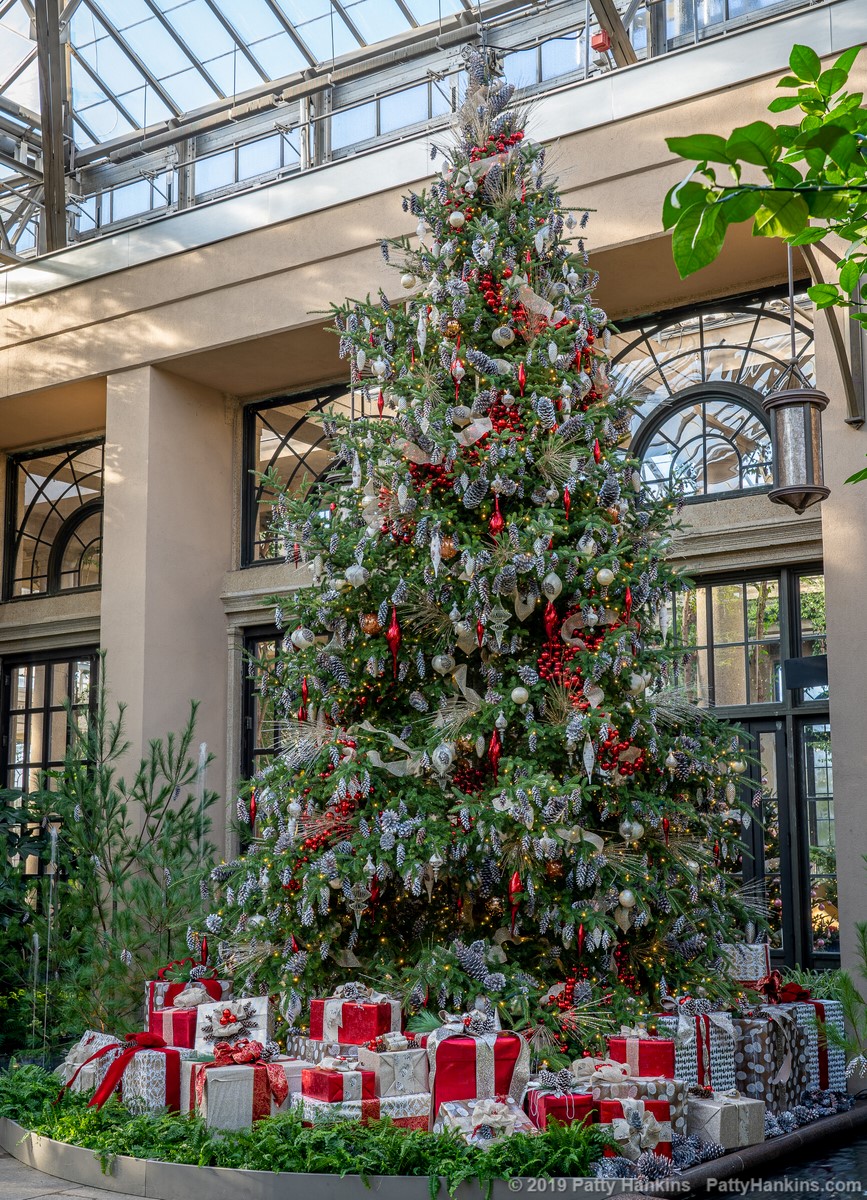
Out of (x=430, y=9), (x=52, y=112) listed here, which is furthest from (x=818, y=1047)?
(x=430, y=9)

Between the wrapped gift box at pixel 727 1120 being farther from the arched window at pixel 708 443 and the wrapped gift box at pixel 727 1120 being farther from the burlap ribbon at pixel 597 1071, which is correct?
the arched window at pixel 708 443

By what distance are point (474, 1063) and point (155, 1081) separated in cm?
149

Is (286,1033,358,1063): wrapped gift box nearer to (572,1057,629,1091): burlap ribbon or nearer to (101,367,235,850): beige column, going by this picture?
(572,1057,629,1091): burlap ribbon

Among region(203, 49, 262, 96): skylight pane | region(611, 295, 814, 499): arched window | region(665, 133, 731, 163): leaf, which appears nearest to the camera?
region(665, 133, 731, 163): leaf

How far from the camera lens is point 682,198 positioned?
7.43 feet

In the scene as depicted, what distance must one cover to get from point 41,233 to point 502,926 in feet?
42.2

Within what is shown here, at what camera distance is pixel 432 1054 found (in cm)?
530

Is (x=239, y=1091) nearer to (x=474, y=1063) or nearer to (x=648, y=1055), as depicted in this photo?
(x=474, y=1063)

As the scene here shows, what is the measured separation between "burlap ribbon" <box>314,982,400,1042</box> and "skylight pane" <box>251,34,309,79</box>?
1121 centimetres

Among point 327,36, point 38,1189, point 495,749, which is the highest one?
point 327,36

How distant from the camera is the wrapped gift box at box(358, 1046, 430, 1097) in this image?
527 cm

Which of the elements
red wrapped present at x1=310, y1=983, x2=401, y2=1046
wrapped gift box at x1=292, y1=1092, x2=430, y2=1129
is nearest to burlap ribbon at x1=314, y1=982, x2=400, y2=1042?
red wrapped present at x1=310, y1=983, x2=401, y2=1046

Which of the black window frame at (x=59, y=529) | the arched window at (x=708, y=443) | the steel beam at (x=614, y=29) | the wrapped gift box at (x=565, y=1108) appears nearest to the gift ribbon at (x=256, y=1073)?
the wrapped gift box at (x=565, y=1108)

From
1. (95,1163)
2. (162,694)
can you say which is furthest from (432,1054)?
(162,694)
